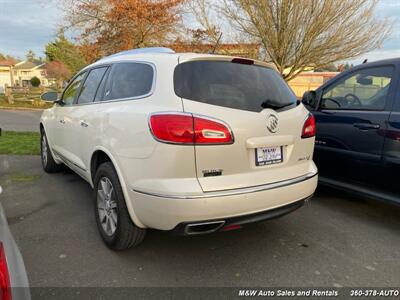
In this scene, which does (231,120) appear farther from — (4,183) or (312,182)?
(4,183)

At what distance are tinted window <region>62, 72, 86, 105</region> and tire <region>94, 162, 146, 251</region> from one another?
62.1 inches

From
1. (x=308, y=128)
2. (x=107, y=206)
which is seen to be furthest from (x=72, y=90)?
(x=308, y=128)

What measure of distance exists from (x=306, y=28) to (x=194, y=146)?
44.4 feet

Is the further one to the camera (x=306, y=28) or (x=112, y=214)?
(x=306, y=28)

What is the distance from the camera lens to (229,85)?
2746 millimetres

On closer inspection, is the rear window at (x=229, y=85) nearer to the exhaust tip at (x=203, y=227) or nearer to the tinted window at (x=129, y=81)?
the tinted window at (x=129, y=81)

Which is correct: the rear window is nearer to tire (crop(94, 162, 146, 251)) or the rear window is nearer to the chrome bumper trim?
the chrome bumper trim

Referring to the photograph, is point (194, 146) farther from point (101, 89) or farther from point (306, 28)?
point (306, 28)

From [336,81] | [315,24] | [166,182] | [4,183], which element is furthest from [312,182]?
[315,24]

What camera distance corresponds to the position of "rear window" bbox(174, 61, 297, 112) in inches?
102

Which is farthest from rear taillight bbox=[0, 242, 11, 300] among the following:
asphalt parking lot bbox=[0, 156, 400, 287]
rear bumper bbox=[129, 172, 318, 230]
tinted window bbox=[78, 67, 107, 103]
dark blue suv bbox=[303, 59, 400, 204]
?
dark blue suv bbox=[303, 59, 400, 204]

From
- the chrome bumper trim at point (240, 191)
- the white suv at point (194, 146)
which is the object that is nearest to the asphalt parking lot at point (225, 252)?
the white suv at point (194, 146)

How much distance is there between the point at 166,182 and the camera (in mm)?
2422

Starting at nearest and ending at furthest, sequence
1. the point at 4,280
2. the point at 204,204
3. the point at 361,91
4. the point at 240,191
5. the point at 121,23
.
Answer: the point at 4,280 → the point at 204,204 → the point at 240,191 → the point at 361,91 → the point at 121,23
